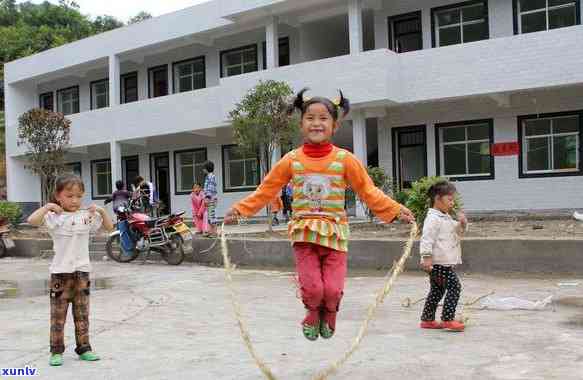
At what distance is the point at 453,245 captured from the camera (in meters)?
5.54

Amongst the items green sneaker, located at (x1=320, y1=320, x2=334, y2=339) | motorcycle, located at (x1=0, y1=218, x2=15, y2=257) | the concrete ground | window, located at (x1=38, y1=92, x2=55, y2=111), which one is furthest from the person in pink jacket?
window, located at (x1=38, y1=92, x2=55, y2=111)

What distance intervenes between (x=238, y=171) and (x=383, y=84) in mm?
7625

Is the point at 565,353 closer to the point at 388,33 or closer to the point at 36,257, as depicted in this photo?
the point at 36,257

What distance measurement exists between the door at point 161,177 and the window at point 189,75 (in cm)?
285

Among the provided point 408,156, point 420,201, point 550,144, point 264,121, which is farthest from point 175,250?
point 550,144

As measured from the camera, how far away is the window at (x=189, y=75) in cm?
2314

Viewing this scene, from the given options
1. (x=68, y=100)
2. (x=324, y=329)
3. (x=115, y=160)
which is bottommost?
(x=324, y=329)

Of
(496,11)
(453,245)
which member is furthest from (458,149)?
(453,245)

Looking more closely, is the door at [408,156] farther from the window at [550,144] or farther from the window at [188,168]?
the window at [188,168]

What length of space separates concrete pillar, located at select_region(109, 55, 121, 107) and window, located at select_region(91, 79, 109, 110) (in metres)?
2.83

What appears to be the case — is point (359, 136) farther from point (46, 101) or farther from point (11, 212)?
point (46, 101)

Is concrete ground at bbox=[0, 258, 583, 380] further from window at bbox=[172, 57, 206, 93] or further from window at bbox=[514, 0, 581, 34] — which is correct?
window at bbox=[172, 57, 206, 93]

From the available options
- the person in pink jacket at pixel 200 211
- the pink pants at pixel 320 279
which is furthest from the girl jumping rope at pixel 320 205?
the person in pink jacket at pixel 200 211

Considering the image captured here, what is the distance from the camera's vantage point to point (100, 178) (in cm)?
2697
